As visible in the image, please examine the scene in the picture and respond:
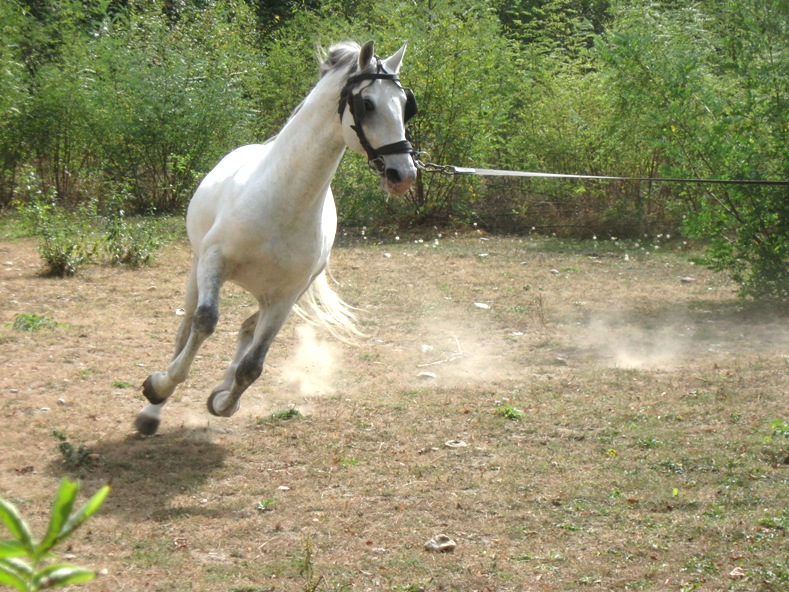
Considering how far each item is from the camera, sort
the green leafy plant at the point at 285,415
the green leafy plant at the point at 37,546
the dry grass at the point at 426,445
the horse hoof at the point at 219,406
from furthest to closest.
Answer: the green leafy plant at the point at 285,415, the horse hoof at the point at 219,406, the dry grass at the point at 426,445, the green leafy plant at the point at 37,546

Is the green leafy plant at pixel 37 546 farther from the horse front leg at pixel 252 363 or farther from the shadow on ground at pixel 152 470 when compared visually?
the horse front leg at pixel 252 363

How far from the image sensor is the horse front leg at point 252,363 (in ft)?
16.5

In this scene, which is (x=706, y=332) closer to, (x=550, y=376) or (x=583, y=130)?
(x=550, y=376)

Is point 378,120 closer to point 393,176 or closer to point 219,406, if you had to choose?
point 393,176

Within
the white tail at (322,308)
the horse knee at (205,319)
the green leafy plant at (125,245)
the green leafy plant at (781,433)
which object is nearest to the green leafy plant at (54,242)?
the green leafy plant at (125,245)

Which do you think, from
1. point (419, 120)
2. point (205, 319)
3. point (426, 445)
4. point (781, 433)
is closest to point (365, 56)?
point (205, 319)

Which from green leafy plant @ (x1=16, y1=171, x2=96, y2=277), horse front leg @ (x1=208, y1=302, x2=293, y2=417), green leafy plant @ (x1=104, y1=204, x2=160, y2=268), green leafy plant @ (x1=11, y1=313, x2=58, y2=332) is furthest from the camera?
green leafy plant @ (x1=104, y1=204, x2=160, y2=268)

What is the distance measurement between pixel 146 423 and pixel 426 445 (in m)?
1.57

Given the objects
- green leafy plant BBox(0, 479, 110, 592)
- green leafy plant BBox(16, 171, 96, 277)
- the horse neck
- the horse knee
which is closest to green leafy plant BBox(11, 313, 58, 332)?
green leafy plant BBox(16, 171, 96, 277)

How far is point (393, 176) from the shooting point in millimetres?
4297

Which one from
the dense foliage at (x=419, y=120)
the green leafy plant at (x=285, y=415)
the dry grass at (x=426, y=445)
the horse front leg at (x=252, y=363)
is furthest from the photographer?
the dense foliage at (x=419, y=120)

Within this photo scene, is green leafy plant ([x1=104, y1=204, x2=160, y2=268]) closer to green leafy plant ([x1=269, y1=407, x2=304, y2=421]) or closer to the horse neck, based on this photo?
green leafy plant ([x1=269, y1=407, x2=304, y2=421])

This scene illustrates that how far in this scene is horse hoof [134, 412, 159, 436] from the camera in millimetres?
5227

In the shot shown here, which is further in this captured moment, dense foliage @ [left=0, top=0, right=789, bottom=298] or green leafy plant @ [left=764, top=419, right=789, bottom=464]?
dense foliage @ [left=0, top=0, right=789, bottom=298]
